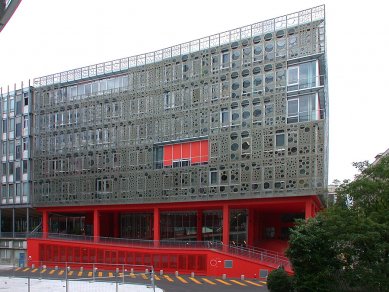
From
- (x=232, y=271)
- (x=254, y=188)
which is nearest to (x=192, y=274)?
(x=232, y=271)

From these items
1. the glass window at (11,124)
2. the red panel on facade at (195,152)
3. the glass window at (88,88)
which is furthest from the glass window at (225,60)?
the glass window at (11,124)

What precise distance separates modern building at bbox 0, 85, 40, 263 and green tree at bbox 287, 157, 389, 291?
4140 centimetres

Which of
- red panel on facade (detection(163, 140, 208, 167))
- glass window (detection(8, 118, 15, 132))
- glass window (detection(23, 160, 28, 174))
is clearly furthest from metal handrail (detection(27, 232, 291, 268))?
glass window (detection(8, 118, 15, 132))

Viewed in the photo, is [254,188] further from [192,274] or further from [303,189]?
[192,274]

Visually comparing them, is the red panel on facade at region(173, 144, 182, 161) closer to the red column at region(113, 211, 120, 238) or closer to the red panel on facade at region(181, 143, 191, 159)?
the red panel on facade at region(181, 143, 191, 159)

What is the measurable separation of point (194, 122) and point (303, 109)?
1070 centimetres

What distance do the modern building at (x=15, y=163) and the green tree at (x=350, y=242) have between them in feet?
136

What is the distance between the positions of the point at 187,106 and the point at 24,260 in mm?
26749

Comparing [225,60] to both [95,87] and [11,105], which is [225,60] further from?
[11,105]

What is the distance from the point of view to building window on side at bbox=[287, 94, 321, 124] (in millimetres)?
40219

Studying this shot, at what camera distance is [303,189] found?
39.9 meters

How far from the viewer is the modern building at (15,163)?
5884 cm

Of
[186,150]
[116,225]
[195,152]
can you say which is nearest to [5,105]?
[116,225]

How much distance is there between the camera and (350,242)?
24781mm
